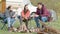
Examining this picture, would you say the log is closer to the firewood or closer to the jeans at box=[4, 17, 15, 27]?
the firewood

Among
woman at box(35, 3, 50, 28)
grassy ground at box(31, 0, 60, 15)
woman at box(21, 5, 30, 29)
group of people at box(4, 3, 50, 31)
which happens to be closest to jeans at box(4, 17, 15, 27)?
group of people at box(4, 3, 50, 31)

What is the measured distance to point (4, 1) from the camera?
2178 millimetres

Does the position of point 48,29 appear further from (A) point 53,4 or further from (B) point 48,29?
(A) point 53,4

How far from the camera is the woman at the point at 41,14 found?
7.01ft

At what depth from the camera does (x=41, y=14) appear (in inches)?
84.6

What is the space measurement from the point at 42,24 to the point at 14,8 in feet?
1.24

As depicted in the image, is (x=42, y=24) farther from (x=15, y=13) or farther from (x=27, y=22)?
(x=15, y=13)

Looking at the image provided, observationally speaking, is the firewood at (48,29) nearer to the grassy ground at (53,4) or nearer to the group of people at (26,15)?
the group of people at (26,15)

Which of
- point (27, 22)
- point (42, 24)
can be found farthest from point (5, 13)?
point (42, 24)

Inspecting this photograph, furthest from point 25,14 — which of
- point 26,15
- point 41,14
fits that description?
point 41,14

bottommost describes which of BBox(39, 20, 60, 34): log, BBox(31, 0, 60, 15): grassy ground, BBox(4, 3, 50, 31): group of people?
BBox(39, 20, 60, 34): log

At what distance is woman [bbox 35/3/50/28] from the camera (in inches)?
84.1

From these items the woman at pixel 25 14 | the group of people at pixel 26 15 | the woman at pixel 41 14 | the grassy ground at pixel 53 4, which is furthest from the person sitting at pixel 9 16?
the grassy ground at pixel 53 4

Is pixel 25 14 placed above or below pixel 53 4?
below
